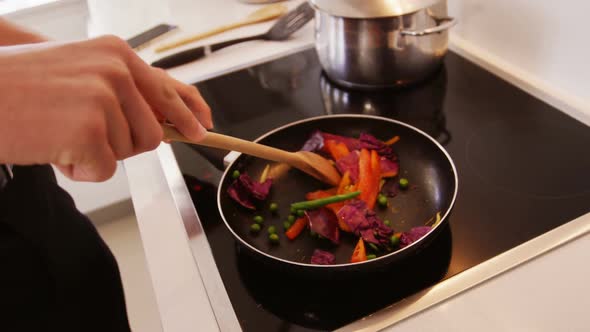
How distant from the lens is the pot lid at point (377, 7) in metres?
0.80

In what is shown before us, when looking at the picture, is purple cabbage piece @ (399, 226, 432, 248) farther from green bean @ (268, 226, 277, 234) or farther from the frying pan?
green bean @ (268, 226, 277, 234)

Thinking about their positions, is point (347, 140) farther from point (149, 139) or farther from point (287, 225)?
point (149, 139)

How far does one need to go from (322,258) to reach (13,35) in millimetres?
425

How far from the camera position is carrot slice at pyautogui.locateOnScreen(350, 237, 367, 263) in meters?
0.58

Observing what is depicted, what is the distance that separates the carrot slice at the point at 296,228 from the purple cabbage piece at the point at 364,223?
0.05 meters

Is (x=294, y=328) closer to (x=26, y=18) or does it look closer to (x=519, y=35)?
(x=519, y=35)

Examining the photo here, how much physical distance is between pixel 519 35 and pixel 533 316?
1.81 feet

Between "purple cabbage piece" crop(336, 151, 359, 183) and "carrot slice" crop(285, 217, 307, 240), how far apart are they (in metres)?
0.10

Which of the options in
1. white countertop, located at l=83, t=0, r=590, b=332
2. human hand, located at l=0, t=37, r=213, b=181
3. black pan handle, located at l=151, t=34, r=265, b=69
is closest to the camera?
human hand, located at l=0, t=37, r=213, b=181

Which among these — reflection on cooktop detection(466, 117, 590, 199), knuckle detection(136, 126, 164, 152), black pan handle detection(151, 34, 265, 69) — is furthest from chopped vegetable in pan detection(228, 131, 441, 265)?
black pan handle detection(151, 34, 265, 69)

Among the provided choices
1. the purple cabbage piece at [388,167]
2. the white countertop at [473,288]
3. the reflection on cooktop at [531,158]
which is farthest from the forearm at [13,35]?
the reflection on cooktop at [531,158]

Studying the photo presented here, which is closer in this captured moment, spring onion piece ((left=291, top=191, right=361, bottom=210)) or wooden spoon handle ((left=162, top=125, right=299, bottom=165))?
wooden spoon handle ((left=162, top=125, right=299, bottom=165))

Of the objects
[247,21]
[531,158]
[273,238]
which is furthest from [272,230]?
[247,21]

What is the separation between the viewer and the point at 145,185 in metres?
0.76
